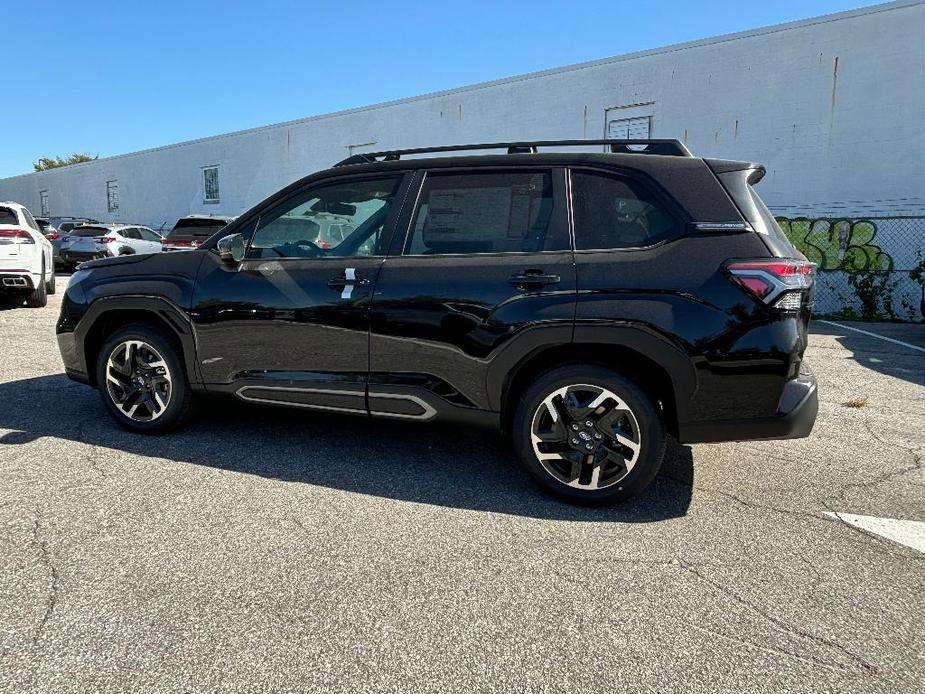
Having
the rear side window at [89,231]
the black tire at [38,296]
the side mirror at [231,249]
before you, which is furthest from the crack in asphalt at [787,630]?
the rear side window at [89,231]

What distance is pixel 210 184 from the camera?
22.1m

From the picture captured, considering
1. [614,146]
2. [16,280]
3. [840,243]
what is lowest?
[16,280]

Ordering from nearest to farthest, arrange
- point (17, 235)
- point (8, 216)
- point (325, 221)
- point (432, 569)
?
point (432, 569) < point (325, 221) < point (17, 235) < point (8, 216)

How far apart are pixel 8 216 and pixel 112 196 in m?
21.2

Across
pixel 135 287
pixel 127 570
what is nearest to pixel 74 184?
pixel 135 287

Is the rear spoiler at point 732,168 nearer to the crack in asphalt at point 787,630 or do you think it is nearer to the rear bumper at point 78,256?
the crack in asphalt at point 787,630

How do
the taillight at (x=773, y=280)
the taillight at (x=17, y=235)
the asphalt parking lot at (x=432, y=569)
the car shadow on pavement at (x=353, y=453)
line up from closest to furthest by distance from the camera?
1. the asphalt parking lot at (x=432, y=569)
2. the taillight at (x=773, y=280)
3. the car shadow on pavement at (x=353, y=453)
4. the taillight at (x=17, y=235)

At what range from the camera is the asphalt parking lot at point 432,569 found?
6.27 ft

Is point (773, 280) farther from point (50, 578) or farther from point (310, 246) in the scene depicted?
point (50, 578)

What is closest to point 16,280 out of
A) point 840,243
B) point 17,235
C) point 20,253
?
point 20,253

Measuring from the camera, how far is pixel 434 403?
326 cm

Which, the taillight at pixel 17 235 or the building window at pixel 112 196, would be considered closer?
the taillight at pixel 17 235

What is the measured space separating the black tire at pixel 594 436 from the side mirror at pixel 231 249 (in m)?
1.93

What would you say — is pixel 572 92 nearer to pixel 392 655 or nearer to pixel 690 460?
pixel 690 460
